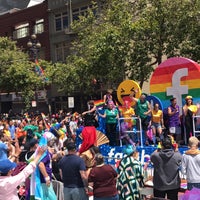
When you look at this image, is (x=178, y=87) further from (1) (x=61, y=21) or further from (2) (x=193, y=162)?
(1) (x=61, y=21)

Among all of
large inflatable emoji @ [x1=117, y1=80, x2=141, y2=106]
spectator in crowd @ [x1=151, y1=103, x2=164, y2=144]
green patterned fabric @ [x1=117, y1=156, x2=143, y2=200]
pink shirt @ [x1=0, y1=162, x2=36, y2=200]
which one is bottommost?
green patterned fabric @ [x1=117, y1=156, x2=143, y2=200]

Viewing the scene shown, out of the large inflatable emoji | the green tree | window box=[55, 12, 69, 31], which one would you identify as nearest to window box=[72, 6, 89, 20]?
window box=[55, 12, 69, 31]

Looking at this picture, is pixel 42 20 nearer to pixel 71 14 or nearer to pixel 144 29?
pixel 71 14

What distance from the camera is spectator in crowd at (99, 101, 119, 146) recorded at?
12539 mm

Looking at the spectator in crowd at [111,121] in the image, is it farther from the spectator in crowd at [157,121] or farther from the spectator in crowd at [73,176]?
the spectator in crowd at [73,176]

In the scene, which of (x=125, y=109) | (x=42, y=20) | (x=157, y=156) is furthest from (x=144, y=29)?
(x=42, y=20)

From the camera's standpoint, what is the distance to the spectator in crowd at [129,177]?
21.2ft

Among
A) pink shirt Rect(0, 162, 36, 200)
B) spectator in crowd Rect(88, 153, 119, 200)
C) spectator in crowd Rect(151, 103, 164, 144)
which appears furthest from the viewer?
spectator in crowd Rect(151, 103, 164, 144)

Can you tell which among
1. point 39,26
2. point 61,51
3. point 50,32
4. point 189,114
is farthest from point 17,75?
point 189,114

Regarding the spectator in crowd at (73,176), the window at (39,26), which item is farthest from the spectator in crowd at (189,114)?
the window at (39,26)

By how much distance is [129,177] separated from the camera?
6.46 metres

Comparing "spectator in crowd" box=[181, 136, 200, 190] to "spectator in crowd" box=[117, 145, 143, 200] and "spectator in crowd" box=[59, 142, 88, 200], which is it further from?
"spectator in crowd" box=[59, 142, 88, 200]

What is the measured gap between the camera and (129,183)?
6.47 meters

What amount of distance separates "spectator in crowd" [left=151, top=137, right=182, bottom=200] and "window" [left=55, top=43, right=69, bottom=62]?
3086 centimetres
